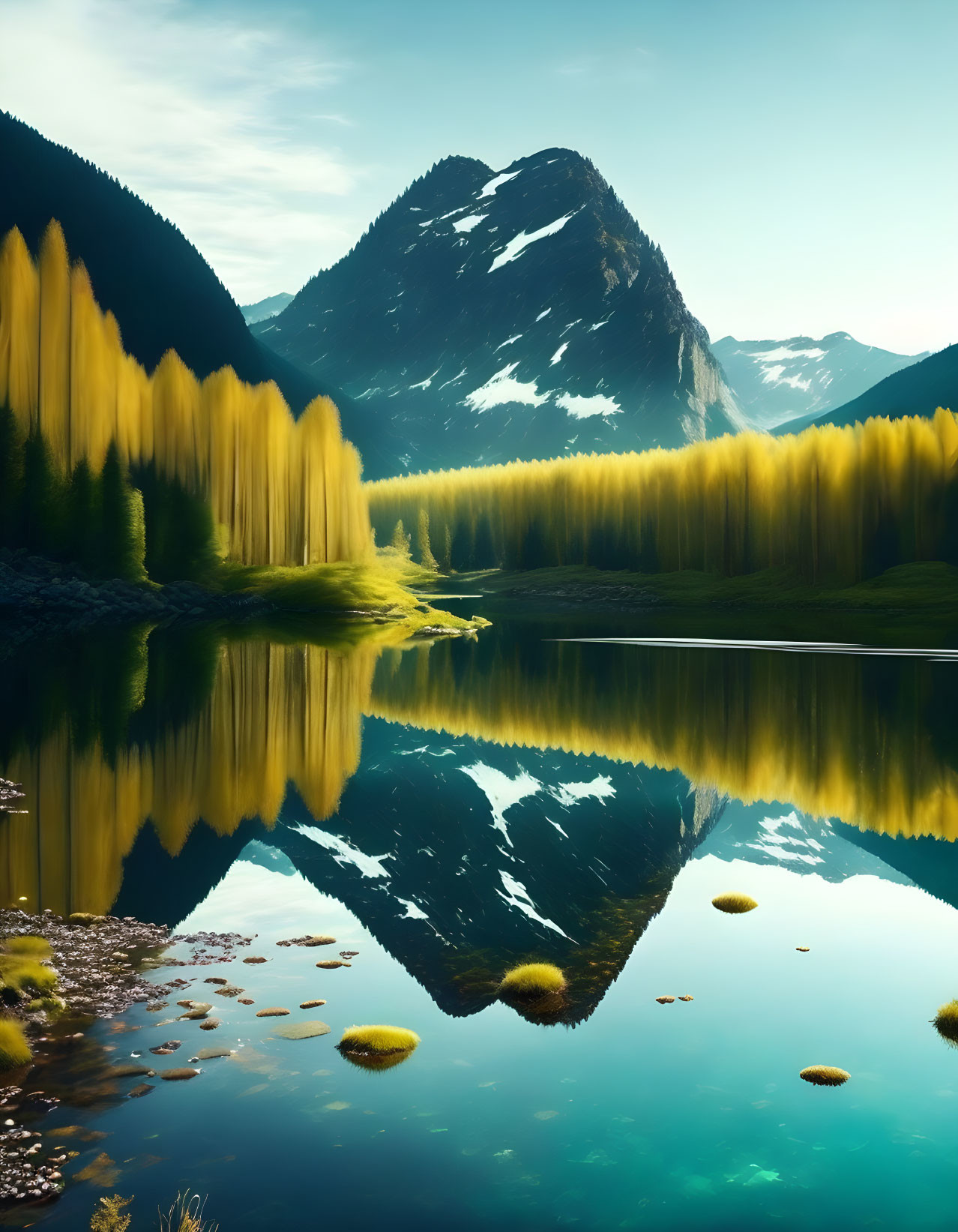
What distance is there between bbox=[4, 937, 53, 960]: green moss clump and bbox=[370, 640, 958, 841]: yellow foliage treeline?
1106cm

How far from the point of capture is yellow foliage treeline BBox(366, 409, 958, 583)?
86750mm

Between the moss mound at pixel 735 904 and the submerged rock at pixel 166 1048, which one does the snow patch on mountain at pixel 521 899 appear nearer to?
the moss mound at pixel 735 904

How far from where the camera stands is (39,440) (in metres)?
69.5

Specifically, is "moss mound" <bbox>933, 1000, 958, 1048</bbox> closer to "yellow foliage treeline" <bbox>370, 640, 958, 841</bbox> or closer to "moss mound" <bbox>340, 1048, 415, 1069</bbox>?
"moss mound" <bbox>340, 1048, 415, 1069</bbox>

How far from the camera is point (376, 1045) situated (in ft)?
27.3

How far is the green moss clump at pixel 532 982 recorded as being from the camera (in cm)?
957

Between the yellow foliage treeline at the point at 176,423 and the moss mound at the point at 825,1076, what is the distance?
72.0 metres

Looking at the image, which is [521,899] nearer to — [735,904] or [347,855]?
[347,855]

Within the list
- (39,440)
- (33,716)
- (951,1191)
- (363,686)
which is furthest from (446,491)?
(951,1191)

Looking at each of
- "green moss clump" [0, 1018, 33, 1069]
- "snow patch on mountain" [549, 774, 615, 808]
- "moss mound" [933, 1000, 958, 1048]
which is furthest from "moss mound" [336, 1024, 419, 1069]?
"snow patch on mountain" [549, 774, 615, 808]

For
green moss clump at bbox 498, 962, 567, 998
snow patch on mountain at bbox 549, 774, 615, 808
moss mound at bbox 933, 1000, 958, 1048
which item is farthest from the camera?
snow patch on mountain at bbox 549, 774, 615, 808

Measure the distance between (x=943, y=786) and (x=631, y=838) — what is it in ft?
21.2

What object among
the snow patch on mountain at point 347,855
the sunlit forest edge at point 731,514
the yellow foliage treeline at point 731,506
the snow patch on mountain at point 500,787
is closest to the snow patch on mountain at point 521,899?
the snow patch on mountain at point 347,855

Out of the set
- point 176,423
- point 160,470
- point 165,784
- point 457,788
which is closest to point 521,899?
point 457,788
